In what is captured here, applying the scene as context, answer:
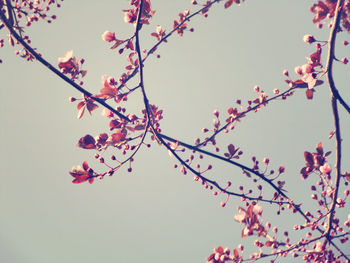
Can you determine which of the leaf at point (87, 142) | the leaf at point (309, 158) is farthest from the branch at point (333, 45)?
the leaf at point (87, 142)

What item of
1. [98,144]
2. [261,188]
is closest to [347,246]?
[261,188]

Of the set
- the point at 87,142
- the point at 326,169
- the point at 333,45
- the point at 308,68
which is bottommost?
the point at 87,142

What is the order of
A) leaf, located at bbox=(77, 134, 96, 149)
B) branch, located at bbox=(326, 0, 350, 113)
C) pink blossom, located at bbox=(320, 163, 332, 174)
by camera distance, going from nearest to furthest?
1. branch, located at bbox=(326, 0, 350, 113)
2. leaf, located at bbox=(77, 134, 96, 149)
3. pink blossom, located at bbox=(320, 163, 332, 174)

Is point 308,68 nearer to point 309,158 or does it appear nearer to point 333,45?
point 333,45

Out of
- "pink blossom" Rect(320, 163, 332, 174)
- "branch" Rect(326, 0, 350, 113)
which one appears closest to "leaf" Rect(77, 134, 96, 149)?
"branch" Rect(326, 0, 350, 113)

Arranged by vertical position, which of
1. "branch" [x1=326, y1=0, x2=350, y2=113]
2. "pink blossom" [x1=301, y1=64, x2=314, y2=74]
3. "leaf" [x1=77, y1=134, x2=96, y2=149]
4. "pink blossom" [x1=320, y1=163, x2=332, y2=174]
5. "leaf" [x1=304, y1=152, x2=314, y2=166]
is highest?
"pink blossom" [x1=301, y1=64, x2=314, y2=74]

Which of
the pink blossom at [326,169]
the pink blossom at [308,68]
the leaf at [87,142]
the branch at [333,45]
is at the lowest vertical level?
the leaf at [87,142]

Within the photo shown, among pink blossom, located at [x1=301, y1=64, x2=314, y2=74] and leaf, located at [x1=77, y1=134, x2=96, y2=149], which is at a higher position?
pink blossom, located at [x1=301, y1=64, x2=314, y2=74]

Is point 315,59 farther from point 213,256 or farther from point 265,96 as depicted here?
point 213,256

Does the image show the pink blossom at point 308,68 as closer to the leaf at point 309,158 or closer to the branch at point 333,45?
the branch at point 333,45

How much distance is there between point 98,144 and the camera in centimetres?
207

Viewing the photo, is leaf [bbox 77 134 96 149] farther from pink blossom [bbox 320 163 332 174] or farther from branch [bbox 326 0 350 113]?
pink blossom [bbox 320 163 332 174]

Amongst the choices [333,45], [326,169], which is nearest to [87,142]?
[333,45]

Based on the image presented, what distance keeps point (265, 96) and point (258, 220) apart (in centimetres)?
161
